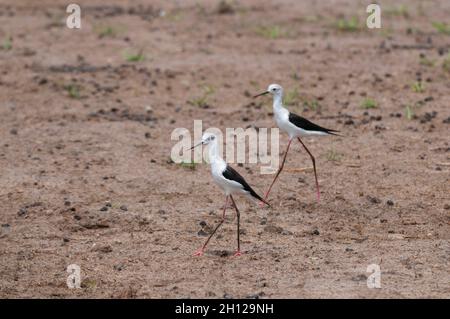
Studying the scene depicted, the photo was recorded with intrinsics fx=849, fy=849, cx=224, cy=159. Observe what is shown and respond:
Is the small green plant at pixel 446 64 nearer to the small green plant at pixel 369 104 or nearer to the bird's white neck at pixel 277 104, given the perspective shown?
the small green plant at pixel 369 104

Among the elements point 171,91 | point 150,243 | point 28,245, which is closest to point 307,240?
point 150,243

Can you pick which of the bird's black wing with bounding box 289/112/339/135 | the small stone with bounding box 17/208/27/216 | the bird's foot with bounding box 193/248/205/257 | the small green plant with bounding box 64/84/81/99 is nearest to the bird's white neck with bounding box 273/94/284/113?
the bird's black wing with bounding box 289/112/339/135

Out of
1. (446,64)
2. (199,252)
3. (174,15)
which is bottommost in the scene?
(199,252)

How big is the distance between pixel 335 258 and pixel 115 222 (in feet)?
6.99

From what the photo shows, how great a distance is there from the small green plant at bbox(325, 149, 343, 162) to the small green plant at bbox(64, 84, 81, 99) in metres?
3.89

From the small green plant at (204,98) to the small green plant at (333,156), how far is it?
235cm

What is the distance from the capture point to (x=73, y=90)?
39.0ft

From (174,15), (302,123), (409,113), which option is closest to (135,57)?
(174,15)

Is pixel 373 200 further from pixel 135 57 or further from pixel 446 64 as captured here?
pixel 135 57

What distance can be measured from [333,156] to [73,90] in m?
4.20

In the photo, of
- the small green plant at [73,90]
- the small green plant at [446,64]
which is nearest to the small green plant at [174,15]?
the small green plant at [73,90]

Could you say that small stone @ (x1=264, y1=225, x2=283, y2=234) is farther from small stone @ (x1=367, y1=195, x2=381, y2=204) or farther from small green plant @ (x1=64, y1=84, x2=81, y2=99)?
small green plant @ (x1=64, y1=84, x2=81, y2=99)

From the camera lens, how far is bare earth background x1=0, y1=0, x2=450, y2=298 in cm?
682

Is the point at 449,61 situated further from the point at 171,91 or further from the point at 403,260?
the point at 403,260
